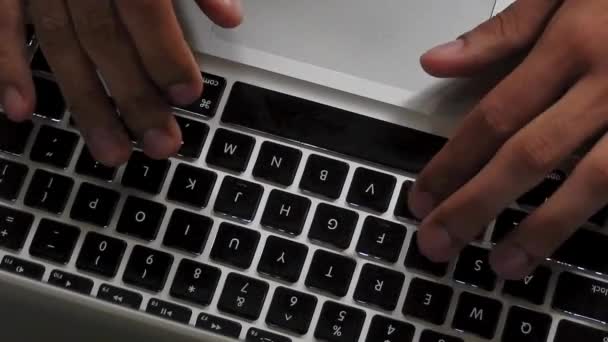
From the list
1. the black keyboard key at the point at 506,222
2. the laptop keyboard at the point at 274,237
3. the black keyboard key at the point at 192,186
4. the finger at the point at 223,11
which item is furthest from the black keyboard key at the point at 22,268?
the black keyboard key at the point at 506,222

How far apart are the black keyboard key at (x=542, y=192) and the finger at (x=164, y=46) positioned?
233mm

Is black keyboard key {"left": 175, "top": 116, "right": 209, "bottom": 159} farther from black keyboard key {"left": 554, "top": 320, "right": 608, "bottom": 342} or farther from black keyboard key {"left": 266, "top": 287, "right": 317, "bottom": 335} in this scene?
black keyboard key {"left": 554, "top": 320, "right": 608, "bottom": 342}

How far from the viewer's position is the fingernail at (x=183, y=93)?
0.46 m

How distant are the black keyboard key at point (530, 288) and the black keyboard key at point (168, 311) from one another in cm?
21

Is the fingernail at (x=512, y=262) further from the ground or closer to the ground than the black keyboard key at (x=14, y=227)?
further from the ground

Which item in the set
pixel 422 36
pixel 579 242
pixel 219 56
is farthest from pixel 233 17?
pixel 579 242

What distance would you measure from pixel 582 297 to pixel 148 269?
29 cm

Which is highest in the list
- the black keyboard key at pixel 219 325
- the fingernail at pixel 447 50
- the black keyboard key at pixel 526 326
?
the fingernail at pixel 447 50

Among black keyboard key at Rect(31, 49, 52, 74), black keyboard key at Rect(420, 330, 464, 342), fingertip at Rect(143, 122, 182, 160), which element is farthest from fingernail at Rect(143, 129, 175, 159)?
black keyboard key at Rect(420, 330, 464, 342)

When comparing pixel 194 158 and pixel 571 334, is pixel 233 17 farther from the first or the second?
pixel 571 334

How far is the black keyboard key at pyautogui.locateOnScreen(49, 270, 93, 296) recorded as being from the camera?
1.55 feet

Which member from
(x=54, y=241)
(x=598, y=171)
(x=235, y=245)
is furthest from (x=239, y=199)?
(x=598, y=171)

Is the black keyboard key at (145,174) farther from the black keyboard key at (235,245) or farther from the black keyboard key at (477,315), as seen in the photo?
the black keyboard key at (477,315)

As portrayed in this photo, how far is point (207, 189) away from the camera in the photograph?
18.8 inches
